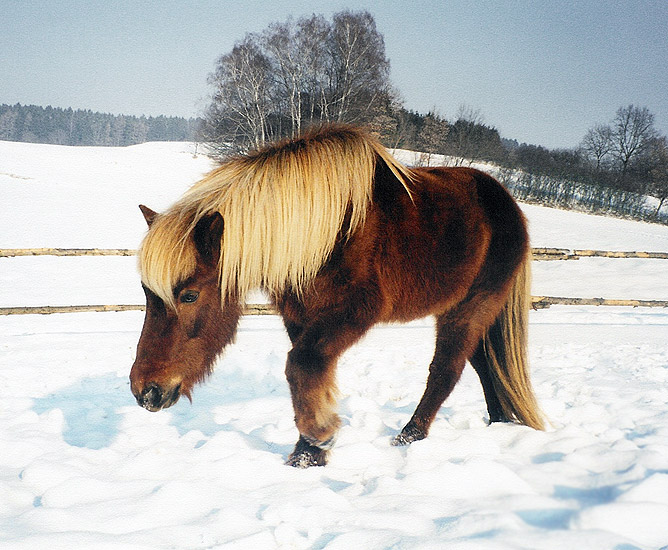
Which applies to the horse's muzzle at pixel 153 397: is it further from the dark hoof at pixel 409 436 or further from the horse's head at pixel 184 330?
the dark hoof at pixel 409 436

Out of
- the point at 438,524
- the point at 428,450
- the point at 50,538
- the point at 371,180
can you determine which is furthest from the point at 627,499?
the point at 50,538

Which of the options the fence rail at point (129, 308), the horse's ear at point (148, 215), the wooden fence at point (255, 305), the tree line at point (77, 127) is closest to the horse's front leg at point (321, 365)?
the horse's ear at point (148, 215)

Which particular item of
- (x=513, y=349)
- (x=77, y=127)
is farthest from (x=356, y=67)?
(x=77, y=127)

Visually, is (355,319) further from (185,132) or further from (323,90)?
(185,132)

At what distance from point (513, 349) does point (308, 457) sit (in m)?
1.49

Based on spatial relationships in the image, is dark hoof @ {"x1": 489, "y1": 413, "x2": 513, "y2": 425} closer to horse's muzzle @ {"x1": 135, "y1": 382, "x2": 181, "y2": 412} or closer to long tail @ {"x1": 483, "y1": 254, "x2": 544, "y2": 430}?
long tail @ {"x1": 483, "y1": 254, "x2": 544, "y2": 430}

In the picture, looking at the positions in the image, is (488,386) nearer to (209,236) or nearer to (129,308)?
(209,236)

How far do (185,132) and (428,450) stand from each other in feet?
425

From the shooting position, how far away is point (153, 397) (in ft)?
6.88

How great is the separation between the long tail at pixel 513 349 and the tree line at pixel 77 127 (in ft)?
325

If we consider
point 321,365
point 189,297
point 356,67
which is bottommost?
point 321,365

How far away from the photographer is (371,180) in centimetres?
229

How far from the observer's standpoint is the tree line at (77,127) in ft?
317

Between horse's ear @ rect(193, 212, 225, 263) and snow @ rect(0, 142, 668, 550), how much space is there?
1.03m
